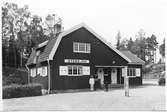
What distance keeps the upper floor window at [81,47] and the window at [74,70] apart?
53.0 inches

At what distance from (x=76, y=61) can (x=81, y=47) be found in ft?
4.38

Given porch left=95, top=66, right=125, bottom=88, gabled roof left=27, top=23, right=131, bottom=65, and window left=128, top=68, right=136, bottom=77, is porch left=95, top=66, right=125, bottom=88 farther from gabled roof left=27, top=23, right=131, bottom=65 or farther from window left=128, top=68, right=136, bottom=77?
gabled roof left=27, top=23, right=131, bottom=65

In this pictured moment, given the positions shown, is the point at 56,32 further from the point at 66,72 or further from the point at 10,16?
the point at 10,16

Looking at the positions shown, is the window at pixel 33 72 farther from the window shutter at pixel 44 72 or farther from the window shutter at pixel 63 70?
the window shutter at pixel 63 70

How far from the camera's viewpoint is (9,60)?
108 feet

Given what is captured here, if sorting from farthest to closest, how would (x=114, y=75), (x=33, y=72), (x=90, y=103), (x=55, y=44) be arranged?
(x=33, y=72) < (x=114, y=75) < (x=55, y=44) < (x=90, y=103)

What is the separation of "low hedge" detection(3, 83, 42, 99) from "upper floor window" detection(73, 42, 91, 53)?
5431mm

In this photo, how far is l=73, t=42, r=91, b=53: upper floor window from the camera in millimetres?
22112

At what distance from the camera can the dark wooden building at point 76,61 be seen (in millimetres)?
20953

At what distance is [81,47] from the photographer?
882 inches

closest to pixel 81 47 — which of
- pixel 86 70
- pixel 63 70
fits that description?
pixel 86 70

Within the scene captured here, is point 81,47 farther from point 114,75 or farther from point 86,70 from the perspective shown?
point 114,75

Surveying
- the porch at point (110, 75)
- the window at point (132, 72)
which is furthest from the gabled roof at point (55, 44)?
the window at point (132, 72)

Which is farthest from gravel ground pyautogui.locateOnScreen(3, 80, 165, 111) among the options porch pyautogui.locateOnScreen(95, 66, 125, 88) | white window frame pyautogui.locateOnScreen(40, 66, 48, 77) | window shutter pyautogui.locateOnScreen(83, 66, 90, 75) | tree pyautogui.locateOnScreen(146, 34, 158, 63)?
tree pyautogui.locateOnScreen(146, 34, 158, 63)
